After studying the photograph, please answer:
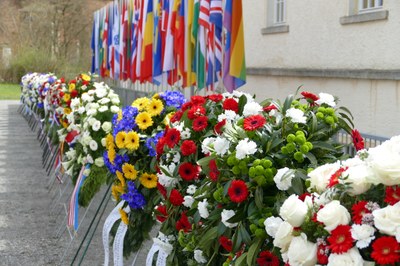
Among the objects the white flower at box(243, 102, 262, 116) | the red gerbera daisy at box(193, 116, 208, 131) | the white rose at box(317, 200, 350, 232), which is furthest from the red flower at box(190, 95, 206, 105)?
the white rose at box(317, 200, 350, 232)

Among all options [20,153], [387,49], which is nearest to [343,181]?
[387,49]

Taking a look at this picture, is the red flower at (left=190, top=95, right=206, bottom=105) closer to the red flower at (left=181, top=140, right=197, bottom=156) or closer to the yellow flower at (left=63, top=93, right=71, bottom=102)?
the red flower at (left=181, top=140, right=197, bottom=156)

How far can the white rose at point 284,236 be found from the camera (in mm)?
2354

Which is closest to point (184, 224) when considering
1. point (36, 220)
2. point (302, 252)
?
point (302, 252)

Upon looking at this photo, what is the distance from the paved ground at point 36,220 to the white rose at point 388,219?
363cm

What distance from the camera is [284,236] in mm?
2363

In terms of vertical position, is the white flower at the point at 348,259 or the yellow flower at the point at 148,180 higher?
the white flower at the point at 348,259

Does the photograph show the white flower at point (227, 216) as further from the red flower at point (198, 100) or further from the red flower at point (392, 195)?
the red flower at point (198, 100)

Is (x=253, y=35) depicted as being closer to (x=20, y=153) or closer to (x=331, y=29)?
(x=331, y=29)

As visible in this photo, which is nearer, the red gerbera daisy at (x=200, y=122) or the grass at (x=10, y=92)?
the red gerbera daisy at (x=200, y=122)

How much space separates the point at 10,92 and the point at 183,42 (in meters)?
29.6

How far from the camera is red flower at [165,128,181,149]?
389 centimetres

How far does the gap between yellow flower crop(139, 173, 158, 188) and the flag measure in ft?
10.1

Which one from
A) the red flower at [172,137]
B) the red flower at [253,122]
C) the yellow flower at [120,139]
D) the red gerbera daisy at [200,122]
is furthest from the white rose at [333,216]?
the yellow flower at [120,139]
